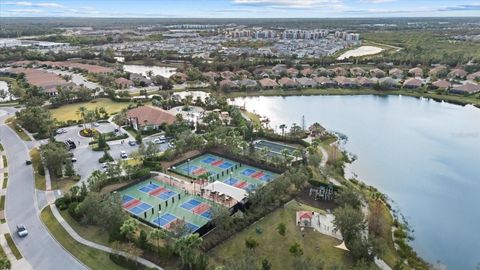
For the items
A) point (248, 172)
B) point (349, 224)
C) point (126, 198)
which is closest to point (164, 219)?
point (126, 198)

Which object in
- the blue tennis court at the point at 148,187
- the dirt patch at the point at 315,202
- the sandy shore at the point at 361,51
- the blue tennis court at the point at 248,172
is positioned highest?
the sandy shore at the point at 361,51

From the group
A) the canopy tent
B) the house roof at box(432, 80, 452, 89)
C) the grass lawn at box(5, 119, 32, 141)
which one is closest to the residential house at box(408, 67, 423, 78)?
the house roof at box(432, 80, 452, 89)

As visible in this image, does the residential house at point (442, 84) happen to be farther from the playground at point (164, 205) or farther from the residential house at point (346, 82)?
the playground at point (164, 205)

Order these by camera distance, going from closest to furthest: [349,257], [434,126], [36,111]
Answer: [349,257] < [36,111] < [434,126]

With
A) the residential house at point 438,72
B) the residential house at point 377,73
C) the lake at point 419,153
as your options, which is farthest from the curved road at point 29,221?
the residential house at point 438,72

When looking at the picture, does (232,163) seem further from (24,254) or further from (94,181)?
(24,254)

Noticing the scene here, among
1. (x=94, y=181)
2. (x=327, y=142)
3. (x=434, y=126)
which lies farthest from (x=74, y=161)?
(x=434, y=126)

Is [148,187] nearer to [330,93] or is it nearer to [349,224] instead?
[349,224]
